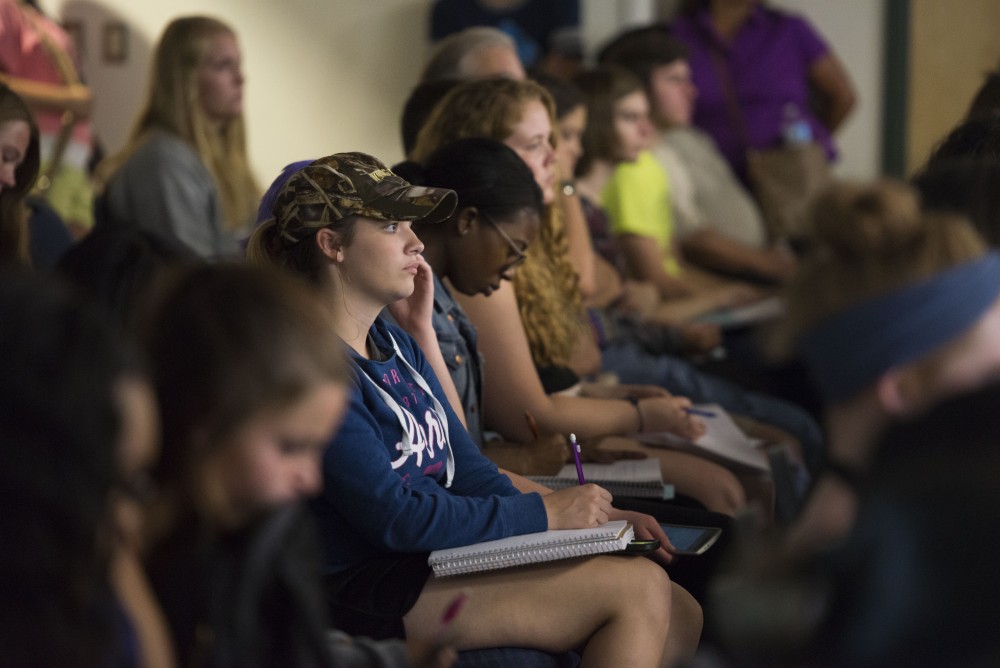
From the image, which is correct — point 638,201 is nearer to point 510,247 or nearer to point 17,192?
point 510,247

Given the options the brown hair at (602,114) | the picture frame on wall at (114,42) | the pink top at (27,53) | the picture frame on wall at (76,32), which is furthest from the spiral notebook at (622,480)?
the picture frame on wall at (76,32)

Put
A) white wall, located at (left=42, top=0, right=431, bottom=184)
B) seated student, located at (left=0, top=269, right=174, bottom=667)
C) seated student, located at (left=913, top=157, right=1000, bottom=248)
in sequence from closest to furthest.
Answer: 1. seated student, located at (left=0, top=269, right=174, bottom=667)
2. seated student, located at (left=913, top=157, right=1000, bottom=248)
3. white wall, located at (left=42, top=0, right=431, bottom=184)

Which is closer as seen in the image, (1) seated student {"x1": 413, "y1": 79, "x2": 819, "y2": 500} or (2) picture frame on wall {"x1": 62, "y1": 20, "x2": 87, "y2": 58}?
(1) seated student {"x1": 413, "y1": 79, "x2": 819, "y2": 500}

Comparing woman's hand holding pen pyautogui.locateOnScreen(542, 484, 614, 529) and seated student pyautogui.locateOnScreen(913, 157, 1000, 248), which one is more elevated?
seated student pyautogui.locateOnScreen(913, 157, 1000, 248)

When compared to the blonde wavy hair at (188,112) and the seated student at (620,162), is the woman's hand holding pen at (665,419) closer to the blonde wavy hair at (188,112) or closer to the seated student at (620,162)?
the seated student at (620,162)

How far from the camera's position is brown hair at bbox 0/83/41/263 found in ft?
7.48

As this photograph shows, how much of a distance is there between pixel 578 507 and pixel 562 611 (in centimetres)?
19

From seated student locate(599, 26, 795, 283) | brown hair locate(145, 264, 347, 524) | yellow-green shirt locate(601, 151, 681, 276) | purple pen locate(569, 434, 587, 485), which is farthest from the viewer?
seated student locate(599, 26, 795, 283)

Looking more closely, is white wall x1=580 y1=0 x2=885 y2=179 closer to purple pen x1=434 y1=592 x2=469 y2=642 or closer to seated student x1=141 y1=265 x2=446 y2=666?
purple pen x1=434 y1=592 x2=469 y2=642

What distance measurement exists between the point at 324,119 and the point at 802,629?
4357mm

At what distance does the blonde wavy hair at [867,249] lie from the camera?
1233mm

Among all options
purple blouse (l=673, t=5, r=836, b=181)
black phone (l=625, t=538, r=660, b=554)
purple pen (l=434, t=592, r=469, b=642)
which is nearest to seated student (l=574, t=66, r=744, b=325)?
purple blouse (l=673, t=5, r=836, b=181)

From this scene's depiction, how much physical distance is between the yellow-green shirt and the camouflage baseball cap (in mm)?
→ 2132

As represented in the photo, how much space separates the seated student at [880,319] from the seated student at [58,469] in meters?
0.68
